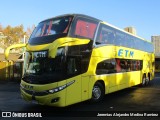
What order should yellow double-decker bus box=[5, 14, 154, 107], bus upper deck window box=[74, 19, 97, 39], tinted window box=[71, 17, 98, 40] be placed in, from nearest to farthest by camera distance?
1. yellow double-decker bus box=[5, 14, 154, 107]
2. tinted window box=[71, 17, 98, 40]
3. bus upper deck window box=[74, 19, 97, 39]

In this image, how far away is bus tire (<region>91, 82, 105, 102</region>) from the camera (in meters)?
11.3

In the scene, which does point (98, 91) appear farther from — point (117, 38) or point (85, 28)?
point (117, 38)

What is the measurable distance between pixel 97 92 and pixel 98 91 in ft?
0.37

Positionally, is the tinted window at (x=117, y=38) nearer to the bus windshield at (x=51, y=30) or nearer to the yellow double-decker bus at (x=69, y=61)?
the yellow double-decker bus at (x=69, y=61)

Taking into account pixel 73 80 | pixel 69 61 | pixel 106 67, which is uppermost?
pixel 69 61

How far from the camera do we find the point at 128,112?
9.46 m

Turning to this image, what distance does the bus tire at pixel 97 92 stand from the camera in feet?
37.0

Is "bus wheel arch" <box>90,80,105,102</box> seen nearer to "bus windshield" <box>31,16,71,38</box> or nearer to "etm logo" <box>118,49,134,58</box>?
"etm logo" <box>118,49,134,58</box>

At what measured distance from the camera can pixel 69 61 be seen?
31.3 feet

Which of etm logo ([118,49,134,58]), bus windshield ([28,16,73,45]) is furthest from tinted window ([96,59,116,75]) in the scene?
bus windshield ([28,16,73,45])

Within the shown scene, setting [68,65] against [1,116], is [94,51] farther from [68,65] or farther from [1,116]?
[1,116]

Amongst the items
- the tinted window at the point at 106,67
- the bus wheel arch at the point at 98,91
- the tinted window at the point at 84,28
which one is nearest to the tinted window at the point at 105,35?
the tinted window at the point at 84,28

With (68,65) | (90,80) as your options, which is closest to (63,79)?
(68,65)

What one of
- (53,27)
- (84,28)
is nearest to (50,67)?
(53,27)
